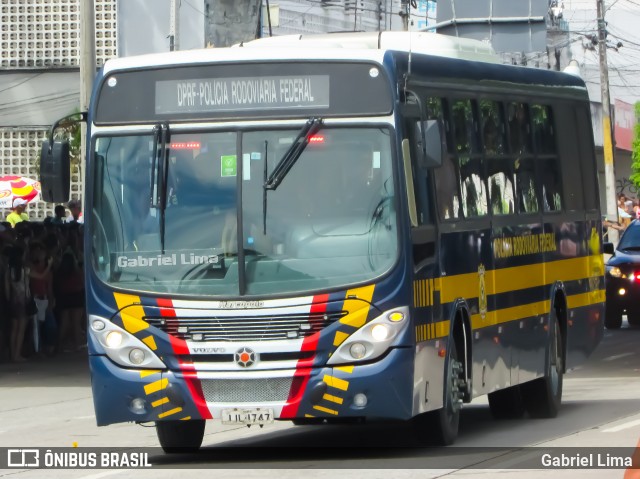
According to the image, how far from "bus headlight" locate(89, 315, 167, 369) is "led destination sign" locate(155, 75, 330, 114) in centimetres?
155

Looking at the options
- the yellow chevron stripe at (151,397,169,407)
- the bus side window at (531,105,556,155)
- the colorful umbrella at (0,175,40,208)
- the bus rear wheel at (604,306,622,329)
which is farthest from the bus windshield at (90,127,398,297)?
the colorful umbrella at (0,175,40,208)

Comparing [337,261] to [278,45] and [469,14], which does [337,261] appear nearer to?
[278,45]

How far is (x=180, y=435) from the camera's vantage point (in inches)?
505

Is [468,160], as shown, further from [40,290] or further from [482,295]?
[40,290]

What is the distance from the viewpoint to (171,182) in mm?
11820

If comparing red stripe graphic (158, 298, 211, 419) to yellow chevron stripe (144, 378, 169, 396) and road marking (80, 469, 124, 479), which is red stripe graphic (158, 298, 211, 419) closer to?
yellow chevron stripe (144, 378, 169, 396)

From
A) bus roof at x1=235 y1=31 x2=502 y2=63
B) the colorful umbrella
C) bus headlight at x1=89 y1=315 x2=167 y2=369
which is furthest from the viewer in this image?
the colorful umbrella

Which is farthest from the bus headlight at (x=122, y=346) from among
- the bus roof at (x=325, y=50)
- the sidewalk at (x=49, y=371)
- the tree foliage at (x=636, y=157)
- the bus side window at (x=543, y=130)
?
the tree foliage at (x=636, y=157)

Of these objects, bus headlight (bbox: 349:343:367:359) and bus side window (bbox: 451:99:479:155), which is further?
bus side window (bbox: 451:99:479:155)

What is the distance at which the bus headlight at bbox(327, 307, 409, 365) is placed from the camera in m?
11.3

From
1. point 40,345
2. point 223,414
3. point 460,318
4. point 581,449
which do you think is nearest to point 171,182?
point 223,414

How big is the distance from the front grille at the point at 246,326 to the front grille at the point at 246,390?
278mm

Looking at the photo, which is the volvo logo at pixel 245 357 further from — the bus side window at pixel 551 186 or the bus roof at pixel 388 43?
A: the bus side window at pixel 551 186

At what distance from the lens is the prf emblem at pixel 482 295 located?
13.5 meters
